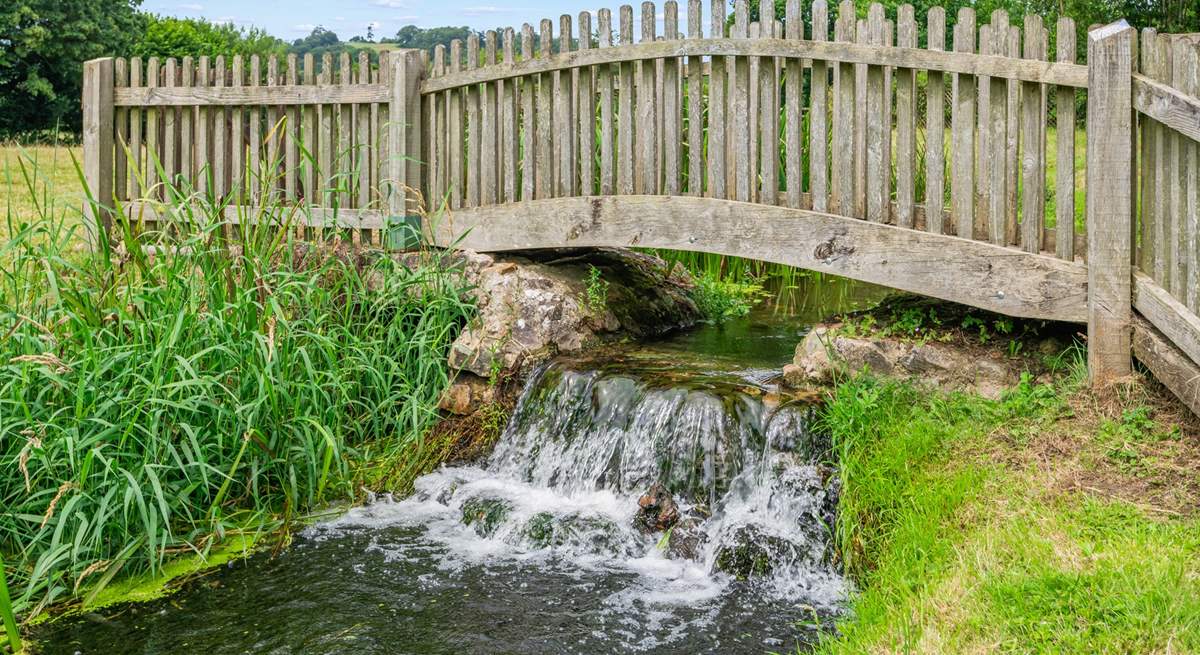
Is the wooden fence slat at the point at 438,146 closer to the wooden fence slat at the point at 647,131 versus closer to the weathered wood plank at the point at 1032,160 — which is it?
the wooden fence slat at the point at 647,131

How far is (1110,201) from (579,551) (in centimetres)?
298

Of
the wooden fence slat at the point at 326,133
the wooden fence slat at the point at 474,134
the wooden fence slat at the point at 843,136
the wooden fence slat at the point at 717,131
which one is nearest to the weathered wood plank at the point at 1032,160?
the wooden fence slat at the point at 843,136

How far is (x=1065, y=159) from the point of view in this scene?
5.61 meters

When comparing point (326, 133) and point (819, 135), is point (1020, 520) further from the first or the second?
point (326, 133)

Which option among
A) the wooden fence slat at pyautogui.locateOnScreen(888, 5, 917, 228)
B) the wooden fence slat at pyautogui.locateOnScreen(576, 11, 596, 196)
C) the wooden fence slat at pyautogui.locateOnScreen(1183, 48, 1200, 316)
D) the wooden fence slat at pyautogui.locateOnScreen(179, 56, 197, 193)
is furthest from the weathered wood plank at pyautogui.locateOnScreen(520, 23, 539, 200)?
the wooden fence slat at pyautogui.locateOnScreen(1183, 48, 1200, 316)

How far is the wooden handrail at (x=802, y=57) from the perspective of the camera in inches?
219

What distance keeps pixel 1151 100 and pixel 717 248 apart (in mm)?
2433

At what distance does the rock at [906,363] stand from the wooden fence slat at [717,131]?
1.14 metres

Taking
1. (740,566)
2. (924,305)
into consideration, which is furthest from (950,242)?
(740,566)

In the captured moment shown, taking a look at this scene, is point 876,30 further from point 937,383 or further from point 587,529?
point 587,529

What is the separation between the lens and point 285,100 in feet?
28.0

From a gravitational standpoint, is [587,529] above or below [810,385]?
below

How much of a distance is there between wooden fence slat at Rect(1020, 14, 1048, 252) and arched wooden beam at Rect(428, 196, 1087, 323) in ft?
0.46

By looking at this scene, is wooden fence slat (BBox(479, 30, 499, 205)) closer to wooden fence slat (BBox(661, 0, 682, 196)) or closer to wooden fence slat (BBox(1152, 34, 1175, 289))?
wooden fence slat (BBox(661, 0, 682, 196))
